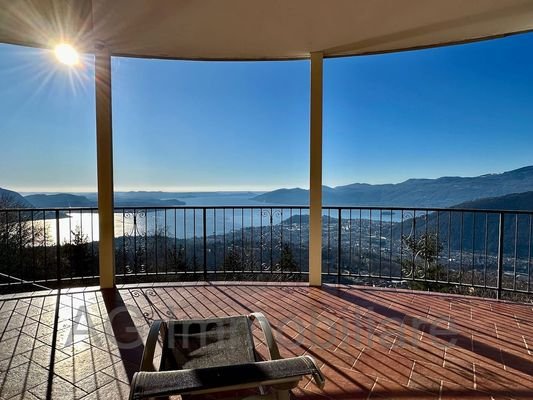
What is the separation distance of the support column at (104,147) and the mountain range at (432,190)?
261 centimetres

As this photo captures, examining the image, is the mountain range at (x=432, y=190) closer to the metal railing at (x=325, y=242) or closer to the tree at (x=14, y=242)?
the metal railing at (x=325, y=242)

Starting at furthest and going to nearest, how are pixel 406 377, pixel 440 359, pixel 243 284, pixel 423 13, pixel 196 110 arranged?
pixel 196 110 < pixel 243 284 < pixel 423 13 < pixel 440 359 < pixel 406 377

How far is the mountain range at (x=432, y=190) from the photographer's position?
606 cm

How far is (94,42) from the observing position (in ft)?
10.8

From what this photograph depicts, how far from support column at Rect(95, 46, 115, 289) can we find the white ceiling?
0.23 meters

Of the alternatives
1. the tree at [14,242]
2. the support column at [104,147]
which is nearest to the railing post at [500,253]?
the support column at [104,147]

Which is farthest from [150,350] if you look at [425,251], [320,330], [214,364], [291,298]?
[425,251]

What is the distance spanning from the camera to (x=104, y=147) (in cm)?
360

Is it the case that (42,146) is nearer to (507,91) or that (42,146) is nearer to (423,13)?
(423,13)

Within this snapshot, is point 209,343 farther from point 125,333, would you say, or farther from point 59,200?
point 59,200

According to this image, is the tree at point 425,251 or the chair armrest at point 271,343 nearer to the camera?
the chair armrest at point 271,343

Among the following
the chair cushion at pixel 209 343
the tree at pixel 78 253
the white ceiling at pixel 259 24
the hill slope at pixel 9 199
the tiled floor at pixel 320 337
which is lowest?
the tree at pixel 78 253

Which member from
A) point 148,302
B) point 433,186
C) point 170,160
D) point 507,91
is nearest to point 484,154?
point 507,91

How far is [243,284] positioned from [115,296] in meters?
1.46
